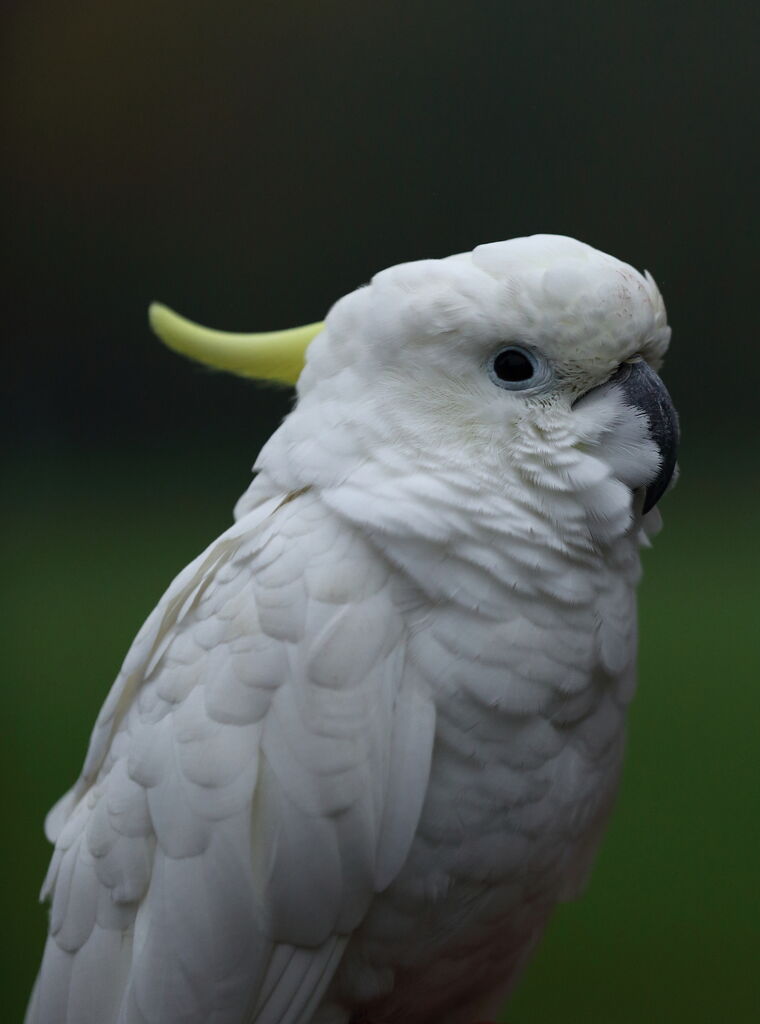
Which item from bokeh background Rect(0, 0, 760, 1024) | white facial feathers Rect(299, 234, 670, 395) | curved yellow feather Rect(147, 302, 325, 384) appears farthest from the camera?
bokeh background Rect(0, 0, 760, 1024)

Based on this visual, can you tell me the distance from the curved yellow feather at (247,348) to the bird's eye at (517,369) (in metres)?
0.31

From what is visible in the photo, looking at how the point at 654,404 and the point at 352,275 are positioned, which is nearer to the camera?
the point at 654,404

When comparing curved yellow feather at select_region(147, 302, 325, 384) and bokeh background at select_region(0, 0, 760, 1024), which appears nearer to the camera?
curved yellow feather at select_region(147, 302, 325, 384)

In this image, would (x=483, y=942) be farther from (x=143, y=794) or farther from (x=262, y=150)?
(x=262, y=150)

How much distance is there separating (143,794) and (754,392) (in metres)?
1.26

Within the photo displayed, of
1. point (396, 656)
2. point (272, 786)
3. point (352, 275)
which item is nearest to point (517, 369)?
point (396, 656)

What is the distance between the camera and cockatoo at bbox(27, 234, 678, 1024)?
1.09 m

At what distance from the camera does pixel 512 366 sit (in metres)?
1.11

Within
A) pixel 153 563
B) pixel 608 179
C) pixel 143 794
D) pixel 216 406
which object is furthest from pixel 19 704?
pixel 608 179

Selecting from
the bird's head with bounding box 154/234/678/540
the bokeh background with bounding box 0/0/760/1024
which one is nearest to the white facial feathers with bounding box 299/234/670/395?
the bird's head with bounding box 154/234/678/540

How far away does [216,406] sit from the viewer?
6.35 feet

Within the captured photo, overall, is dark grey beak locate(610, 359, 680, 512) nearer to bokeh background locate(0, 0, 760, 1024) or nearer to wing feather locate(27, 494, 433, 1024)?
wing feather locate(27, 494, 433, 1024)

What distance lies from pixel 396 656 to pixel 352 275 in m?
0.91

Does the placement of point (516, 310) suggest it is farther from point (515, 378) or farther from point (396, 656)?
point (396, 656)
